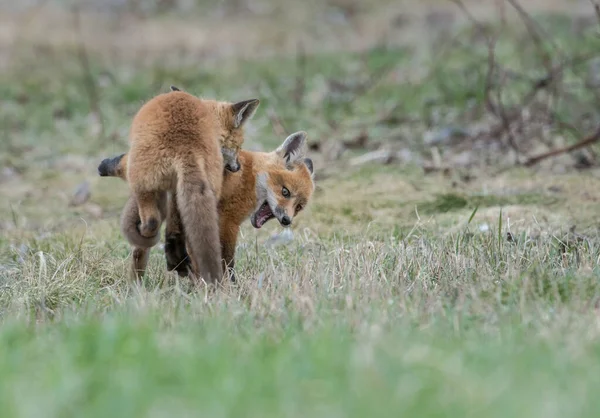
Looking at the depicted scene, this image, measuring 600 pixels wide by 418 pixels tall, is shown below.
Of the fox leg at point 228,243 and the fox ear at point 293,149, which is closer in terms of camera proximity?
the fox leg at point 228,243

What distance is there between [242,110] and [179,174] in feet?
3.82

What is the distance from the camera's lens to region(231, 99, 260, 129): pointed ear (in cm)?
675

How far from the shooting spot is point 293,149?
7.00m

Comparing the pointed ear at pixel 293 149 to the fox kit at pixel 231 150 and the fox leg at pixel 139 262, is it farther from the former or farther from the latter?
the fox leg at pixel 139 262

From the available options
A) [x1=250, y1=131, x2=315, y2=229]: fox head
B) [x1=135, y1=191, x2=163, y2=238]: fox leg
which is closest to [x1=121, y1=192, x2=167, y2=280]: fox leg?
[x1=135, y1=191, x2=163, y2=238]: fox leg

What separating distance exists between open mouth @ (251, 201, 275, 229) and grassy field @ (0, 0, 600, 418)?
23 centimetres

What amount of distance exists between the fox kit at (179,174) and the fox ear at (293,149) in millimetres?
692

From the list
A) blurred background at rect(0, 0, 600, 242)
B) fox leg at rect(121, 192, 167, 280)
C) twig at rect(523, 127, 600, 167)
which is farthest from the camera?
blurred background at rect(0, 0, 600, 242)

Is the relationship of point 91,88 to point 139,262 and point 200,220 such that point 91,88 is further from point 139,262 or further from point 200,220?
point 200,220

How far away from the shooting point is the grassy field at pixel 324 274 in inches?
139

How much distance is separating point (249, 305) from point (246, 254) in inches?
55.5

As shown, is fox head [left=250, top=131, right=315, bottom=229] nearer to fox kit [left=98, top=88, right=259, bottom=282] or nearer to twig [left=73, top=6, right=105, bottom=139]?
fox kit [left=98, top=88, right=259, bottom=282]

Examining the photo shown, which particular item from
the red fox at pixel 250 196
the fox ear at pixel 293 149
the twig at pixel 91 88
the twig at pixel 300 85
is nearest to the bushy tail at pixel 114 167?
the red fox at pixel 250 196

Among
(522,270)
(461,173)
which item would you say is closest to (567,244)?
(522,270)
